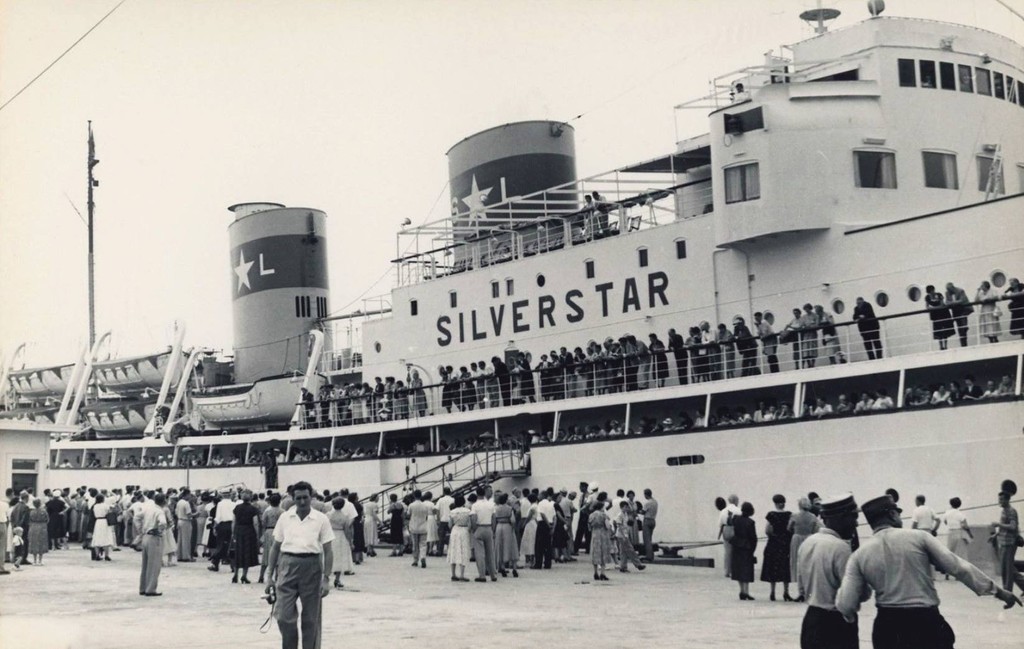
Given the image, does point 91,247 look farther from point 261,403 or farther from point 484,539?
point 484,539

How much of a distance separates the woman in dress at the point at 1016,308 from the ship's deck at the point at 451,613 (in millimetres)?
4432

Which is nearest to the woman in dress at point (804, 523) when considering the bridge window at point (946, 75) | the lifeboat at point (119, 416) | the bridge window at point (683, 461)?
the bridge window at point (683, 461)

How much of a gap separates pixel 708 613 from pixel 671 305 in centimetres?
1209

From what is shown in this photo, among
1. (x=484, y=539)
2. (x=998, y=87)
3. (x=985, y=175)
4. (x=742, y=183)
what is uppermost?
(x=998, y=87)

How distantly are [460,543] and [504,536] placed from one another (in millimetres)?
1346

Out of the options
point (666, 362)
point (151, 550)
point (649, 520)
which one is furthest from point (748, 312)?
point (151, 550)

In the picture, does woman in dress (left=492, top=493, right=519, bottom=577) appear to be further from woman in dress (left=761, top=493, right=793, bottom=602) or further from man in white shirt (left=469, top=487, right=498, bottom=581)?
woman in dress (left=761, top=493, right=793, bottom=602)

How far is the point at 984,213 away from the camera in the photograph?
63.0 feet

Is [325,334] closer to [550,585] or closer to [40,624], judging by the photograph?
[550,585]

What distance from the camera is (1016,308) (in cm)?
1748

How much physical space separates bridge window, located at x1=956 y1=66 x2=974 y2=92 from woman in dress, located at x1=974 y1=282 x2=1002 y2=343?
5517 millimetres

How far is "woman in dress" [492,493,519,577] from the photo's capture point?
18781mm

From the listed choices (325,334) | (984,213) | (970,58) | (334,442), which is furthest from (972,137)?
(325,334)

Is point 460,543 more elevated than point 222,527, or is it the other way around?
point 222,527
